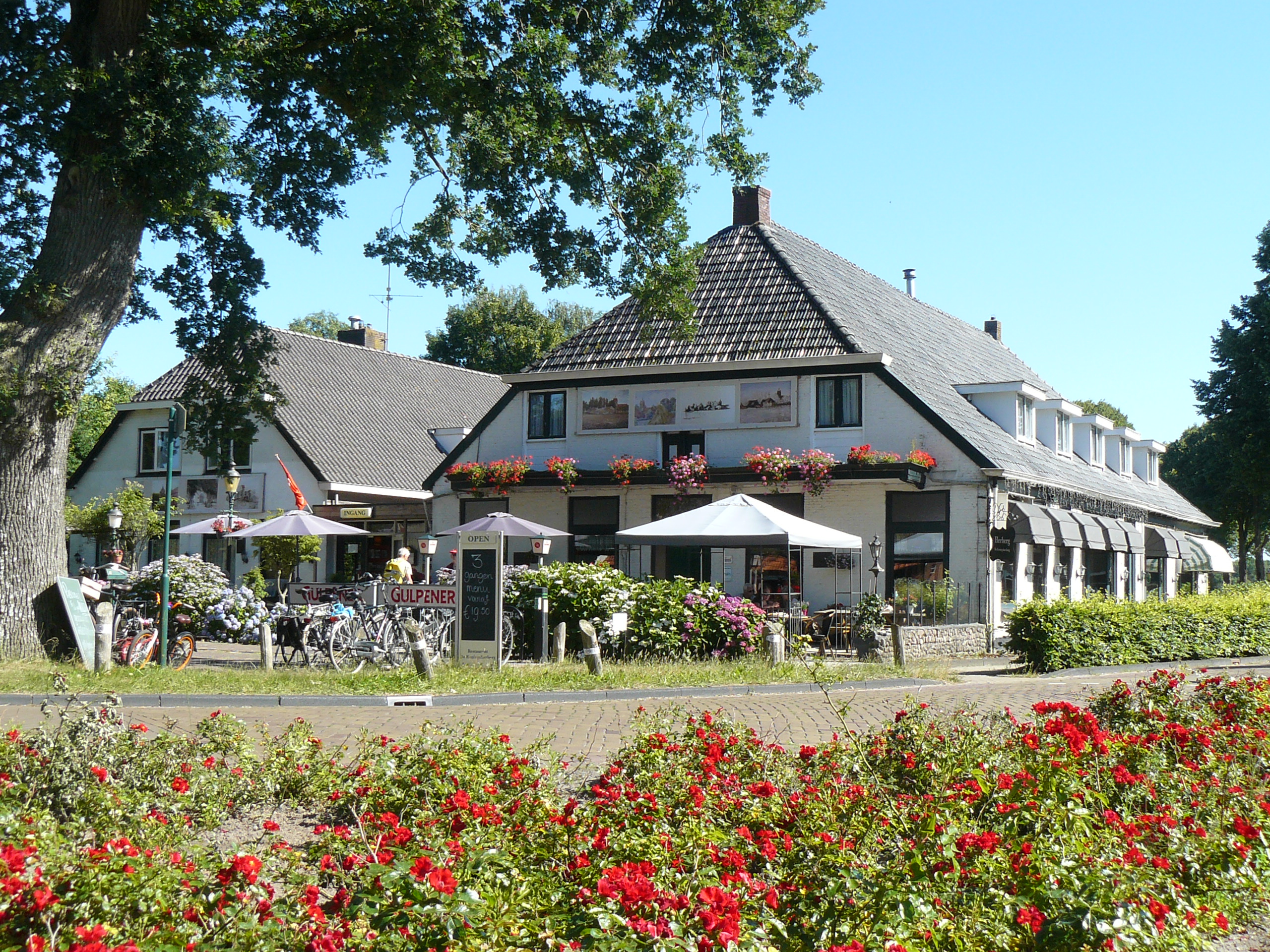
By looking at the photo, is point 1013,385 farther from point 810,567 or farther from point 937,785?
point 937,785

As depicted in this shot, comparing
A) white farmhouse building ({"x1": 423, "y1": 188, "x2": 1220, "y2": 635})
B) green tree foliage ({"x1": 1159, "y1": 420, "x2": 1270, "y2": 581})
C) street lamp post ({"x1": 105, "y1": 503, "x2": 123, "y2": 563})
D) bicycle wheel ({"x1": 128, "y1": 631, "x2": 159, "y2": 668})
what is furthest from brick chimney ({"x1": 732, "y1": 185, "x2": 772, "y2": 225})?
green tree foliage ({"x1": 1159, "y1": 420, "x2": 1270, "y2": 581})

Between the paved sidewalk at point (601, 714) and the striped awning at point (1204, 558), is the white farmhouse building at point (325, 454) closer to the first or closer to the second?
the paved sidewalk at point (601, 714)

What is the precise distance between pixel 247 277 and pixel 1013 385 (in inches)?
703

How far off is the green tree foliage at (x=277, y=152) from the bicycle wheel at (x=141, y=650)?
1134mm

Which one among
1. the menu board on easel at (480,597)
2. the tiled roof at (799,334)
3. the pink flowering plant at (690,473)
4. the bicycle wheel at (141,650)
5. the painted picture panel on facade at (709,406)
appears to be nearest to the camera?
the menu board on easel at (480,597)

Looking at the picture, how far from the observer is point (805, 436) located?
25938 mm

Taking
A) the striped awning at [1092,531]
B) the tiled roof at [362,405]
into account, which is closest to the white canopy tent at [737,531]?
the striped awning at [1092,531]

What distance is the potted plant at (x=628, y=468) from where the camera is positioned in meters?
26.2

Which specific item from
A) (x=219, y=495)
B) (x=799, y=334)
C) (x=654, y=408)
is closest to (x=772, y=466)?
(x=799, y=334)

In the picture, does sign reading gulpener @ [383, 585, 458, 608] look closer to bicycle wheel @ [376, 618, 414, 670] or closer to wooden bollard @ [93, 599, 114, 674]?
bicycle wheel @ [376, 618, 414, 670]

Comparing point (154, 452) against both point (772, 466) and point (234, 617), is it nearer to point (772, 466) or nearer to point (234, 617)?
point (234, 617)

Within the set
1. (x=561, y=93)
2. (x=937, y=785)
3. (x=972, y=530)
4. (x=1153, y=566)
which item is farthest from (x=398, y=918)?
(x=1153, y=566)

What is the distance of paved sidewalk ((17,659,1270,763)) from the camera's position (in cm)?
1054

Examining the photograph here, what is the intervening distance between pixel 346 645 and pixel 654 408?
41.1ft
